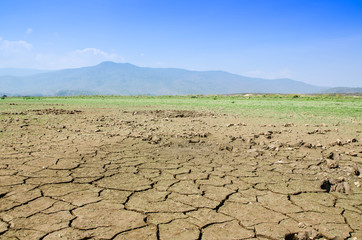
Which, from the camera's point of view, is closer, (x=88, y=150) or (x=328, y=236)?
(x=328, y=236)

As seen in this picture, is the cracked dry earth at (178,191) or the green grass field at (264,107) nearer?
the cracked dry earth at (178,191)

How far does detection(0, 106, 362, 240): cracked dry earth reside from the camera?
1848mm

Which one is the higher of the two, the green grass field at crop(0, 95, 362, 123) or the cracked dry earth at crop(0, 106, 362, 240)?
the green grass field at crop(0, 95, 362, 123)

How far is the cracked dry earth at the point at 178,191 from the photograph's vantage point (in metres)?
1.85

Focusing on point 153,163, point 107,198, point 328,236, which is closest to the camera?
point 328,236

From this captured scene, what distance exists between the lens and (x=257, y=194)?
2.52 meters

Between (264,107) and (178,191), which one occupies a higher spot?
(264,107)

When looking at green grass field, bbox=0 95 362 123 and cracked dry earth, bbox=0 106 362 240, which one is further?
green grass field, bbox=0 95 362 123

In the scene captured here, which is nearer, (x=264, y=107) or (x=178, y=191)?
(x=178, y=191)

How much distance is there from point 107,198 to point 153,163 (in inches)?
48.5

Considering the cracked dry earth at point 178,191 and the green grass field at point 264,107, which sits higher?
the green grass field at point 264,107

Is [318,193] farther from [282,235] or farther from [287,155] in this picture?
[287,155]

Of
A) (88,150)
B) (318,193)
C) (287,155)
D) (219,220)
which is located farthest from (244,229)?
(88,150)

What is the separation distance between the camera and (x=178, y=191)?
2.57 meters
